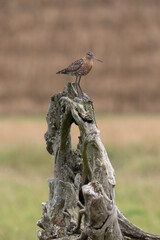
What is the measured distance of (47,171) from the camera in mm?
11016

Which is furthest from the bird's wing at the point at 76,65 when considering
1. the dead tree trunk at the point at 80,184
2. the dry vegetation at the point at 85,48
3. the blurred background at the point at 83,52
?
the dry vegetation at the point at 85,48

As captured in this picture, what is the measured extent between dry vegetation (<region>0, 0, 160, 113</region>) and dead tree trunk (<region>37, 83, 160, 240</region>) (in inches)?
→ 551

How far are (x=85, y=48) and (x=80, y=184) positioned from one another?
14.7 m

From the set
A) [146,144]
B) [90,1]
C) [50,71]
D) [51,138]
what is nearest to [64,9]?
[90,1]

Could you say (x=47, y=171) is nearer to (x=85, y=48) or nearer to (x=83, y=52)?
(x=83, y=52)

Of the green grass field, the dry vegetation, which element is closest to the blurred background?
the dry vegetation

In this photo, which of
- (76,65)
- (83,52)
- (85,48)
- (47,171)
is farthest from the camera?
(85,48)

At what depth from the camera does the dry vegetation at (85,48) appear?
1788cm

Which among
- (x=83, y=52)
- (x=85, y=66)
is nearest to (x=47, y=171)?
(x=83, y=52)

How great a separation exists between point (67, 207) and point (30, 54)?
15.0m

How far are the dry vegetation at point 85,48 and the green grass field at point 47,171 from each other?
1573 millimetres

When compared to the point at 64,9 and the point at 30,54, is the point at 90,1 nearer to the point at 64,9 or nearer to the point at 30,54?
the point at 64,9

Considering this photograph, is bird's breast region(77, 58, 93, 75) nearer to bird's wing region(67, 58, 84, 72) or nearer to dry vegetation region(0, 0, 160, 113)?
bird's wing region(67, 58, 84, 72)

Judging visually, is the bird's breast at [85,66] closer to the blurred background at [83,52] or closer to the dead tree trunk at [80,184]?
the dead tree trunk at [80,184]
